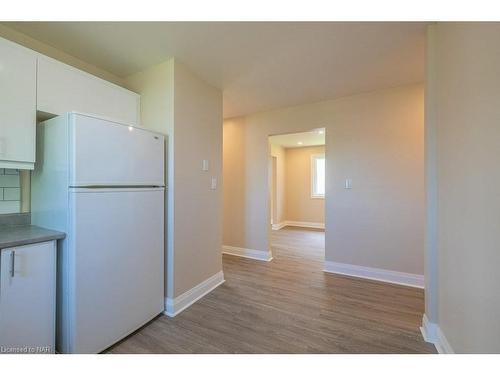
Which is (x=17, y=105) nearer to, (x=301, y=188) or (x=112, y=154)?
(x=112, y=154)

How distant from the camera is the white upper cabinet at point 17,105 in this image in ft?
4.17

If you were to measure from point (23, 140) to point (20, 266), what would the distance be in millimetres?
769

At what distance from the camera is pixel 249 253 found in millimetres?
3436

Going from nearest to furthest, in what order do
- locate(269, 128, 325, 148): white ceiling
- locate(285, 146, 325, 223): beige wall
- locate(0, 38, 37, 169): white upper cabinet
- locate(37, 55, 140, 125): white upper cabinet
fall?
locate(0, 38, 37, 169): white upper cabinet, locate(37, 55, 140, 125): white upper cabinet, locate(269, 128, 325, 148): white ceiling, locate(285, 146, 325, 223): beige wall

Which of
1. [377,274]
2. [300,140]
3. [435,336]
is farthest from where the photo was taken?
[300,140]

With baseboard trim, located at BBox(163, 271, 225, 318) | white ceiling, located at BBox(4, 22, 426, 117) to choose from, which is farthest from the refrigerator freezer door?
baseboard trim, located at BBox(163, 271, 225, 318)

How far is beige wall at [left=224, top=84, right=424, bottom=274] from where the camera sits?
2438 millimetres

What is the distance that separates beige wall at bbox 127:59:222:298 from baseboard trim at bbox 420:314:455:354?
191 cm

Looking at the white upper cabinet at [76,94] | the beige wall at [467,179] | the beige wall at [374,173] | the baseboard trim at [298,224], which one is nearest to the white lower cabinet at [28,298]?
the white upper cabinet at [76,94]

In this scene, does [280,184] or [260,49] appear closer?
[260,49]

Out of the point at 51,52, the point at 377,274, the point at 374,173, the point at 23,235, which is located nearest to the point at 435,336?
the point at 377,274

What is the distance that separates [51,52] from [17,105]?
0.72 meters

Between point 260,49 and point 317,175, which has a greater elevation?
point 260,49

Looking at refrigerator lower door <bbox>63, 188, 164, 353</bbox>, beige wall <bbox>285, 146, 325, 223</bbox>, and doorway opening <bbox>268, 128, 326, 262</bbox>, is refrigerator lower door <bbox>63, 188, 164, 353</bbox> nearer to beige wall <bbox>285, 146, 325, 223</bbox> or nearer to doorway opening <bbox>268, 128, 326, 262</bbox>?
doorway opening <bbox>268, 128, 326, 262</bbox>
